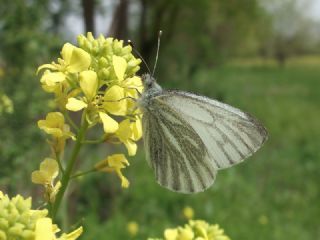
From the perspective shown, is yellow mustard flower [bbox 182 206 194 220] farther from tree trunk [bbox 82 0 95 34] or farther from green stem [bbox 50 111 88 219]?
green stem [bbox 50 111 88 219]

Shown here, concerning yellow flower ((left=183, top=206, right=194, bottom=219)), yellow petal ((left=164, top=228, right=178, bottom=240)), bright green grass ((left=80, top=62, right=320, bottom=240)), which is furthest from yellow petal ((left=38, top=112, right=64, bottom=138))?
yellow flower ((left=183, top=206, right=194, bottom=219))

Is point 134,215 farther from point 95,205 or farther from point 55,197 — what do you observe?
point 55,197

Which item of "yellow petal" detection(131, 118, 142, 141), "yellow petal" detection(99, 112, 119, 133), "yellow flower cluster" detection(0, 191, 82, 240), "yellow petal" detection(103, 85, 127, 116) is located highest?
"yellow petal" detection(103, 85, 127, 116)

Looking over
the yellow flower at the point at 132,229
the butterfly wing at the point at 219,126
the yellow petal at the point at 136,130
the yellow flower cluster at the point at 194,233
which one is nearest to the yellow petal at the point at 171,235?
the yellow flower cluster at the point at 194,233

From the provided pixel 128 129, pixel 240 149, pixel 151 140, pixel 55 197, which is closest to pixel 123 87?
pixel 128 129

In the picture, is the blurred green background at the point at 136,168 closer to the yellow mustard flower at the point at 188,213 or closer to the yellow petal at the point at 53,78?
the yellow mustard flower at the point at 188,213

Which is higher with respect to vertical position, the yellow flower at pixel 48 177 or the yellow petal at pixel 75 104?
the yellow petal at pixel 75 104

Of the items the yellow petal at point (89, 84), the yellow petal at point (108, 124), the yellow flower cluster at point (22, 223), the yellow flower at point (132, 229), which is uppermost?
the yellow petal at point (89, 84)
